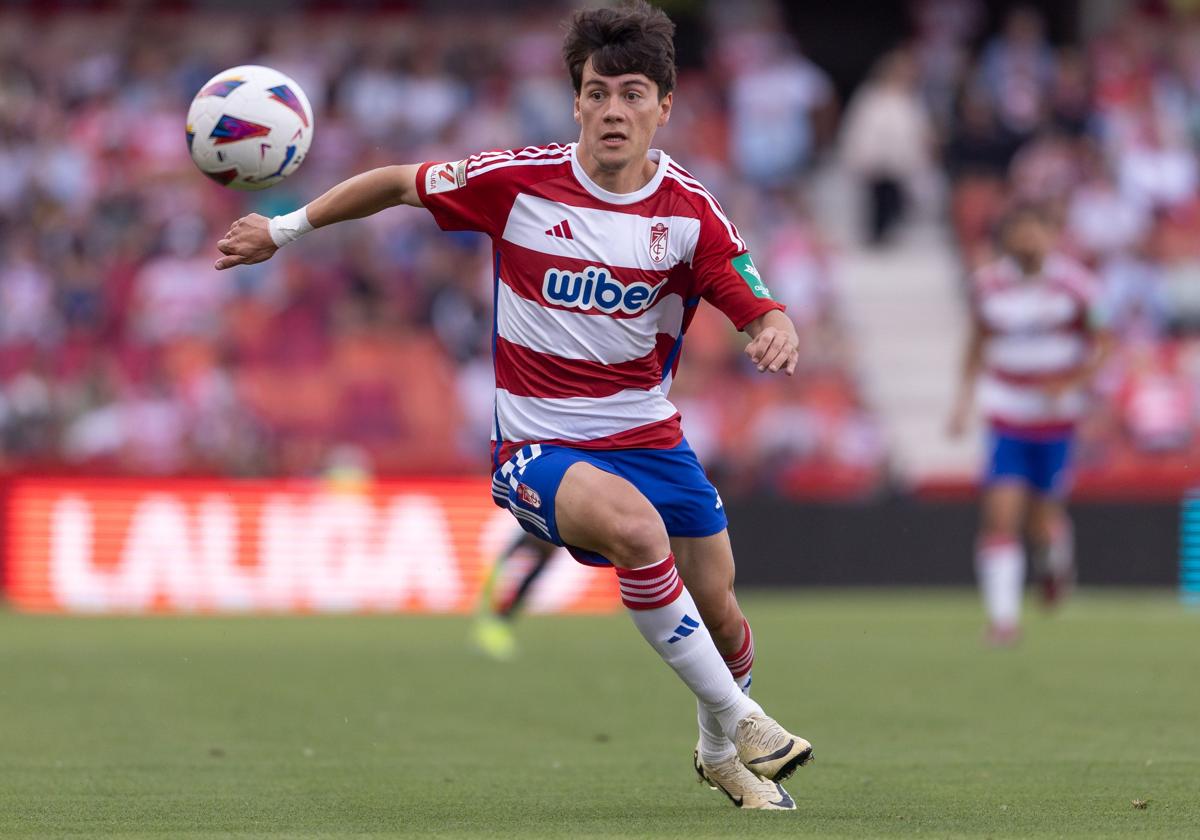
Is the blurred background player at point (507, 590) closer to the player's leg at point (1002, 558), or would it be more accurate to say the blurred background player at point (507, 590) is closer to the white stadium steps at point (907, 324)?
the player's leg at point (1002, 558)

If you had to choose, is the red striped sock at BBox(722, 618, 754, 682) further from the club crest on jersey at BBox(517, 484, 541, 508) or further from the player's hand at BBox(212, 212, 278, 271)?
the player's hand at BBox(212, 212, 278, 271)

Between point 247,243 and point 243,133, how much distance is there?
638 mm

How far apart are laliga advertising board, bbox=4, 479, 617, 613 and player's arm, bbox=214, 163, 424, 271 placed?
10.4m

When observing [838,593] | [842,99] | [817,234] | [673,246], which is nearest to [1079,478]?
[838,593]

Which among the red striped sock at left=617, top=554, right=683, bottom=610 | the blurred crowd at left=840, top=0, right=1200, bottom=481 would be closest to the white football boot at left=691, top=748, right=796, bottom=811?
the red striped sock at left=617, top=554, right=683, bottom=610

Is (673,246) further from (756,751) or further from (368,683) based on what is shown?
(368,683)

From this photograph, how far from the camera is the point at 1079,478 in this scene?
754 inches

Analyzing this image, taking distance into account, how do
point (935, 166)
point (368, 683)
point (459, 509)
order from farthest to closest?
point (935, 166), point (459, 509), point (368, 683)

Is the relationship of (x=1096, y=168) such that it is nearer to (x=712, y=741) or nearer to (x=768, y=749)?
(x=712, y=741)

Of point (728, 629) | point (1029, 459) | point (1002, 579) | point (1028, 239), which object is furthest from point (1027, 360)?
point (728, 629)

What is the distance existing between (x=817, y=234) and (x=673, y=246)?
1571cm

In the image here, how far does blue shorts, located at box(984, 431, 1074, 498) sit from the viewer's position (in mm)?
13914

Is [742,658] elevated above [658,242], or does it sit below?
below

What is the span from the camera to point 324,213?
6844 mm
